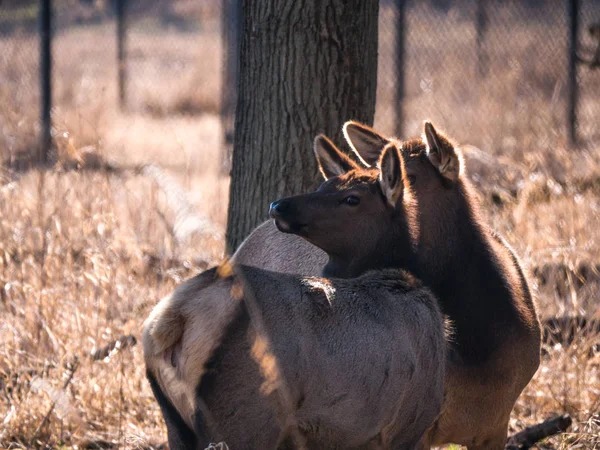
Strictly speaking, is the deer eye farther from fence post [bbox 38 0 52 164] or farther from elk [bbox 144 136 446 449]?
fence post [bbox 38 0 52 164]

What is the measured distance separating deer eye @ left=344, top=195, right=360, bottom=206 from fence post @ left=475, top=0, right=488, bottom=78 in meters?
9.47

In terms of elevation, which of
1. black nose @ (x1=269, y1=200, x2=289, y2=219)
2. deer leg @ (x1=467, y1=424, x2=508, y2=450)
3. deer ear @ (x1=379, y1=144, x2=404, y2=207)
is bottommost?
deer leg @ (x1=467, y1=424, x2=508, y2=450)

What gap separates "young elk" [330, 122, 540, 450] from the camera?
3627 mm

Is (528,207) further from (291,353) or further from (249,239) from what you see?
(291,353)

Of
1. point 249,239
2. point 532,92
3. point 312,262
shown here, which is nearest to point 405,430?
point 312,262

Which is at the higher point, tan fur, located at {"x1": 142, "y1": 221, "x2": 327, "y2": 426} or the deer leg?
tan fur, located at {"x1": 142, "y1": 221, "x2": 327, "y2": 426}

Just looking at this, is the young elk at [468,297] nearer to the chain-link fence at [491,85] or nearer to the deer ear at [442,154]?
the deer ear at [442,154]

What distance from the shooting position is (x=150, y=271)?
19.7 ft

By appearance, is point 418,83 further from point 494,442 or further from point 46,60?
point 494,442

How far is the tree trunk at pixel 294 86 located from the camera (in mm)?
4668

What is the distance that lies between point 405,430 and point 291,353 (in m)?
0.63

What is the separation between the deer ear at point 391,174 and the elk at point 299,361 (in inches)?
14.4

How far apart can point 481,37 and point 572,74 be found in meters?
2.23

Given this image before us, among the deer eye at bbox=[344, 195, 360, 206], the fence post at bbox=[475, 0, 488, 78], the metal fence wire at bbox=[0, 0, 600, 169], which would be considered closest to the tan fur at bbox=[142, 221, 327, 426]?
the deer eye at bbox=[344, 195, 360, 206]
